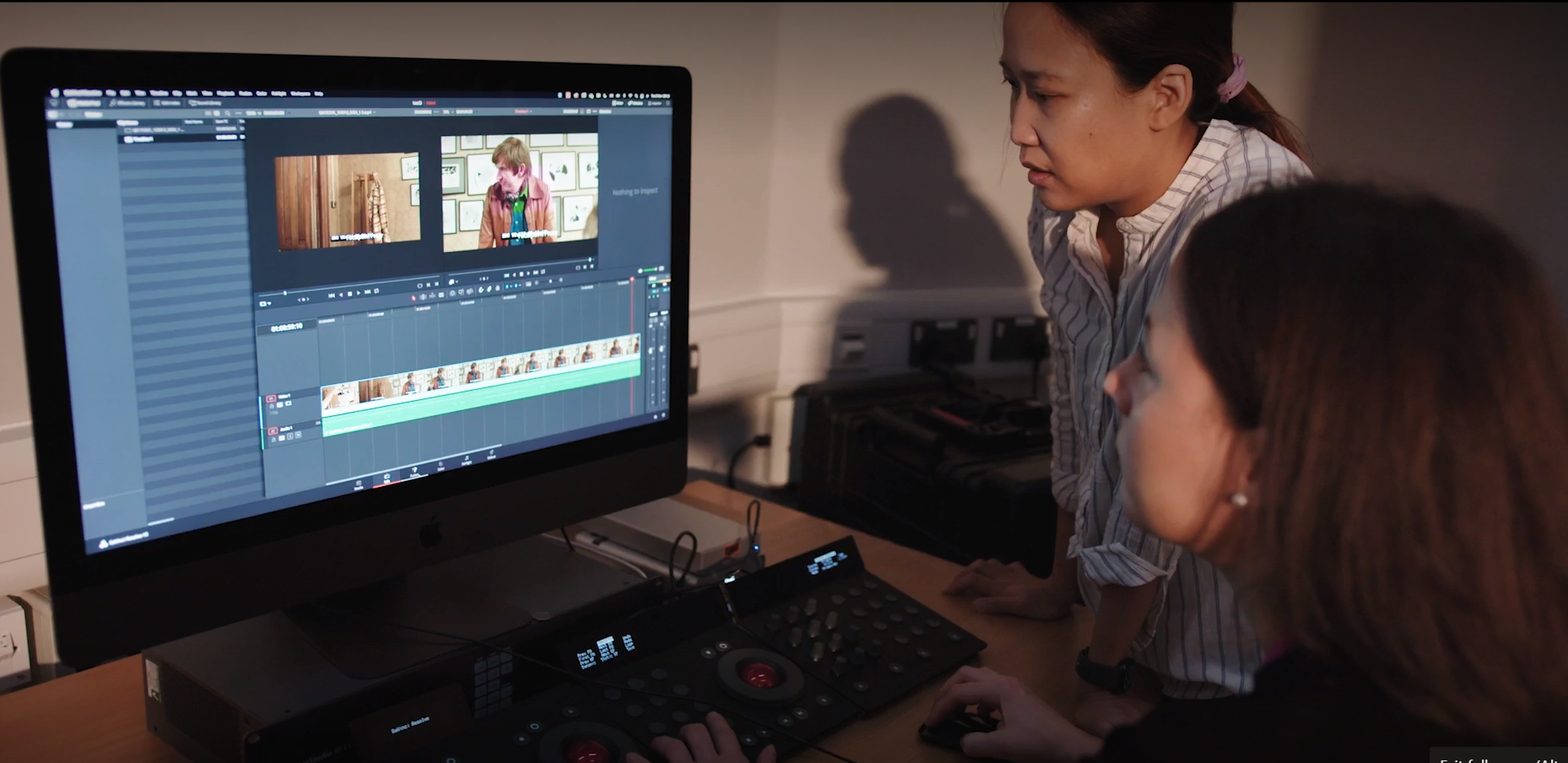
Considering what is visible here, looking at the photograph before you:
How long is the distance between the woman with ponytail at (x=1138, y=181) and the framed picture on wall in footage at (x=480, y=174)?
1.58ft

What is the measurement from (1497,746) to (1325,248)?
290 millimetres

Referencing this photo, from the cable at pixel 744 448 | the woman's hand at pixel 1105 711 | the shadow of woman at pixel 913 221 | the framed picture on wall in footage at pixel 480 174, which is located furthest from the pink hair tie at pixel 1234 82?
the cable at pixel 744 448

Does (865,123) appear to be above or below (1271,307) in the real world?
above

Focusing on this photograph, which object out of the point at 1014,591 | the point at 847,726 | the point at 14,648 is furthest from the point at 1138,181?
the point at 14,648

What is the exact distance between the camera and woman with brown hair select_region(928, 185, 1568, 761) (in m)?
0.64

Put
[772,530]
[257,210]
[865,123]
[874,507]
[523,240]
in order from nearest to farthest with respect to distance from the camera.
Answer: [257,210], [523,240], [772,530], [874,507], [865,123]

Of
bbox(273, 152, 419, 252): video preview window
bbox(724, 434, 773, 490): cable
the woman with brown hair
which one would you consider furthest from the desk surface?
bbox(724, 434, 773, 490): cable

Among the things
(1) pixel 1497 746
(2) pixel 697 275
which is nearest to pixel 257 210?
(1) pixel 1497 746

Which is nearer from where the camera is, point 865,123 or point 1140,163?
point 1140,163

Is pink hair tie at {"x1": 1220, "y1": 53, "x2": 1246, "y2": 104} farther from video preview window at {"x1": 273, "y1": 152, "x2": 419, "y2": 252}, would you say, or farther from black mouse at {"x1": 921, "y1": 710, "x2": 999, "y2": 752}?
video preview window at {"x1": 273, "y1": 152, "x2": 419, "y2": 252}

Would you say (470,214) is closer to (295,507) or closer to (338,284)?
(338,284)

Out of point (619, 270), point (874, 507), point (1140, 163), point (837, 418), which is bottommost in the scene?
point (874, 507)

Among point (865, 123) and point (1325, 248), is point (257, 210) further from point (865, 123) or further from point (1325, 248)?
point (865, 123)

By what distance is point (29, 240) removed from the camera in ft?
2.36
